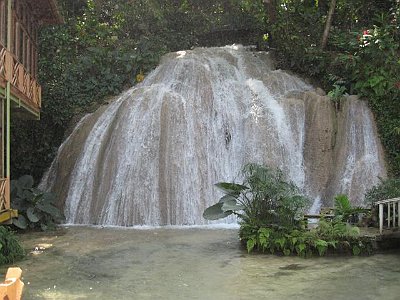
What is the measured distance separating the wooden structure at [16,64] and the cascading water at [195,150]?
2585mm

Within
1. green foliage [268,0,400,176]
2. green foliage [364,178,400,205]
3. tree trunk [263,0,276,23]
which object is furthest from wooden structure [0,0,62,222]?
green foliage [268,0,400,176]

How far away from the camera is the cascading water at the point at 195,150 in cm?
1678

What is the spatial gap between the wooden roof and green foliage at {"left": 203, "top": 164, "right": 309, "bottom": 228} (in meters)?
9.70

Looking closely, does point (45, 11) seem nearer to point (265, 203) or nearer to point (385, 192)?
point (265, 203)

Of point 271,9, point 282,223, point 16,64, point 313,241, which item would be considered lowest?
point 313,241

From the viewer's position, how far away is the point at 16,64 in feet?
46.4

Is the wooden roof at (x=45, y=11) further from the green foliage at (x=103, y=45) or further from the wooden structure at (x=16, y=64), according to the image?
the green foliage at (x=103, y=45)

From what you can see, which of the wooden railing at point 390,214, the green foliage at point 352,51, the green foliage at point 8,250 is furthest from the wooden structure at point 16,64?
the green foliage at point 352,51

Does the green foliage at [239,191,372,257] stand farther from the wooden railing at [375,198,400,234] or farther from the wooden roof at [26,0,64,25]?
the wooden roof at [26,0,64,25]

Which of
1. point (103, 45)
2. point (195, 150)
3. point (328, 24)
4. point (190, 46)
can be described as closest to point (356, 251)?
point (195, 150)

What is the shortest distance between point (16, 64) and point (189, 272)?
7.79 m

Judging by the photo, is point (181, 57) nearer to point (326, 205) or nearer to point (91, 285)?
point (326, 205)

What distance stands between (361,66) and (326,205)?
6419 millimetres

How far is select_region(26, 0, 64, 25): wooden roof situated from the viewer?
58.7ft
